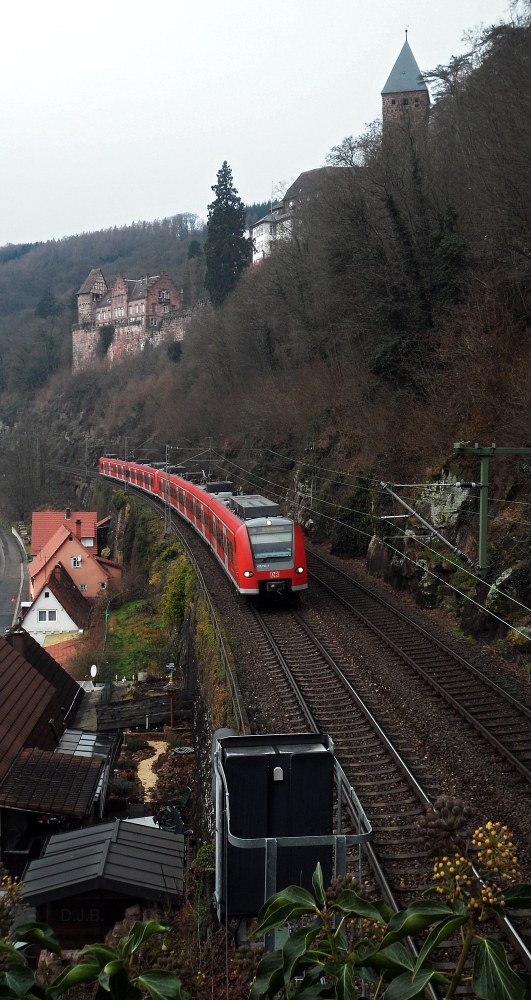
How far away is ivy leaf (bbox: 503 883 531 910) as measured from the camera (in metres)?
2.03

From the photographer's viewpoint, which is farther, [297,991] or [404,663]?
[404,663]

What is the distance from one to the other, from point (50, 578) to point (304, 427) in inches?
517

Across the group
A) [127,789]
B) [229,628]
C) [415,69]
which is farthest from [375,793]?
[415,69]

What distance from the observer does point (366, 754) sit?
9797 mm

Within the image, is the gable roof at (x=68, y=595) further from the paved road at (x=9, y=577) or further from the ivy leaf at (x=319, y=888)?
the ivy leaf at (x=319, y=888)

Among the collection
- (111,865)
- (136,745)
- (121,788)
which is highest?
(111,865)

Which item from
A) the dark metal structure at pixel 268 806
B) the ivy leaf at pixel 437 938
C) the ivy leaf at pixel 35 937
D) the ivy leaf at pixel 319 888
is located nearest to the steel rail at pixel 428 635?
the dark metal structure at pixel 268 806

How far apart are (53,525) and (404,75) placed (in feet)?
129

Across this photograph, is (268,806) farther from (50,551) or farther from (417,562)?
(50,551)

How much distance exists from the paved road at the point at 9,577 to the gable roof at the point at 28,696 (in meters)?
20.9

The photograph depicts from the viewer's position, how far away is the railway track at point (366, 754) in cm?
698

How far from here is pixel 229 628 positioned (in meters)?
16.5

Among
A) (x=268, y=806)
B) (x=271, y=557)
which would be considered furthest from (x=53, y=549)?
(x=268, y=806)

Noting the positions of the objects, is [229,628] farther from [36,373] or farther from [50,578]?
[36,373]
